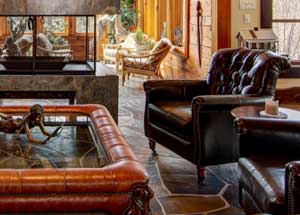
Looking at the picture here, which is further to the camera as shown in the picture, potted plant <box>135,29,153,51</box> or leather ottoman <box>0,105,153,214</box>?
potted plant <box>135,29,153,51</box>

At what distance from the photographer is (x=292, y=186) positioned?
219 centimetres

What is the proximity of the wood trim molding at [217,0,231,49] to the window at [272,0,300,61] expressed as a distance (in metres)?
0.66

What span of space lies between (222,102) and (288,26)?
10.9ft

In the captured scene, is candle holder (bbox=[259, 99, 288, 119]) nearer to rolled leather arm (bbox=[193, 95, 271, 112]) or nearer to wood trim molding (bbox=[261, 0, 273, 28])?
rolled leather arm (bbox=[193, 95, 271, 112])

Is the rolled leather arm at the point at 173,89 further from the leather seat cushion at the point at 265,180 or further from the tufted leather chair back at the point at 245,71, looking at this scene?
the leather seat cushion at the point at 265,180

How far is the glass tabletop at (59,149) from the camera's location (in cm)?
250

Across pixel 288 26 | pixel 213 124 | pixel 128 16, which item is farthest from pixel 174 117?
Result: pixel 128 16

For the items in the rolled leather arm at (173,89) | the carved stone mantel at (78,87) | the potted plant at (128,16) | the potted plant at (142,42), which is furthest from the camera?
the potted plant at (128,16)

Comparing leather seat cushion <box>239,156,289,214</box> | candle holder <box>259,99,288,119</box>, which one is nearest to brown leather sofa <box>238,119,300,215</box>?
leather seat cushion <box>239,156,289,214</box>

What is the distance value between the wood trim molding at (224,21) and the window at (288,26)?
656 mm

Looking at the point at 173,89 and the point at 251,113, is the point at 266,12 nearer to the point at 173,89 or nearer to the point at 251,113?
the point at 173,89

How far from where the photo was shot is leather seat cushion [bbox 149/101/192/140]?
4.10 meters

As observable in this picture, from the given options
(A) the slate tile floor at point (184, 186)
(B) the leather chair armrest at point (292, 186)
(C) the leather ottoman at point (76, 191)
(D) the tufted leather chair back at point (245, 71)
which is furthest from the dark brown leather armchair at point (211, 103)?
(C) the leather ottoman at point (76, 191)

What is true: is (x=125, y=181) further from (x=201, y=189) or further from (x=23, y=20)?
(x=23, y=20)
